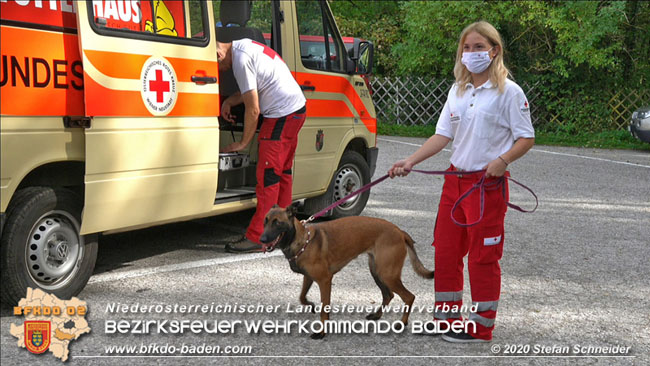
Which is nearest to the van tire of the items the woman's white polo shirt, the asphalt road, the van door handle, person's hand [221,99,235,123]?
the asphalt road

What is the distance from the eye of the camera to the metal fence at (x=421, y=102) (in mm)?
20625

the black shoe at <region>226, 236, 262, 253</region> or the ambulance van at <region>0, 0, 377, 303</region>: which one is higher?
the ambulance van at <region>0, 0, 377, 303</region>

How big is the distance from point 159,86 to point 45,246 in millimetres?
1309

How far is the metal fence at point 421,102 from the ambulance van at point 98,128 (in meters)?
15.7

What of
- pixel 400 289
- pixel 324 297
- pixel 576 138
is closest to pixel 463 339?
pixel 400 289

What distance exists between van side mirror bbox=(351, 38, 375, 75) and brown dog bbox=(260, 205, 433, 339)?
124 inches

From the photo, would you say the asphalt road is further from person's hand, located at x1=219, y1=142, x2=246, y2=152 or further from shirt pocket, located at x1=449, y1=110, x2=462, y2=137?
shirt pocket, located at x1=449, y1=110, x2=462, y2=137

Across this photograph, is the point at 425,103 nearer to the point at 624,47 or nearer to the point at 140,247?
the point at 624,47

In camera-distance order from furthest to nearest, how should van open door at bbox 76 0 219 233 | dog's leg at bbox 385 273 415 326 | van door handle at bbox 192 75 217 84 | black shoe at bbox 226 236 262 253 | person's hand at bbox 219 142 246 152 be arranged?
black shoe at bbox 226 236 262 253
person's hand at bbox 219 142 246 152
van door handle at bbox 192 75 217 84
van open door at bbox 76 0 219 233
dog's leg at bbox 385 273 415 326

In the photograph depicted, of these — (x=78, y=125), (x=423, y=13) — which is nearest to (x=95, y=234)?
(x=78, y=125)

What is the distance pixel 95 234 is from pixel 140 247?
153cm

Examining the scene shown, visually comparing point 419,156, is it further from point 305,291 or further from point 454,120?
point 305,291

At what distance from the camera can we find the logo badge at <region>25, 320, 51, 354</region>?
4.06 meters

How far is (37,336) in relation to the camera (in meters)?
4.21
